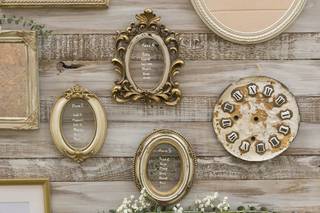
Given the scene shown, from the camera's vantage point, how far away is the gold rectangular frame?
142 cm

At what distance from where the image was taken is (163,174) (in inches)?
57.3

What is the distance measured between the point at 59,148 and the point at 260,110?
55 cm

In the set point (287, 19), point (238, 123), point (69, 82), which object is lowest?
point (238, 123)

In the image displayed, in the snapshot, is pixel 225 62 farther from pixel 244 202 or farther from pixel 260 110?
pixel 244 202

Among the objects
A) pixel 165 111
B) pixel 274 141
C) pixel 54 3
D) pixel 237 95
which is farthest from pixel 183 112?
pixel 54 3

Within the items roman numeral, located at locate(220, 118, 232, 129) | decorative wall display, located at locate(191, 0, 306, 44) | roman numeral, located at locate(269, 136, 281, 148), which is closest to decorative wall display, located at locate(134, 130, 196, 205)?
A: roman numeral, located at locate(220, 118, 232, 129)

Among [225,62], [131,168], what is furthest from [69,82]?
[225,62]

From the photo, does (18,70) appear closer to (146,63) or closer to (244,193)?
(146,63)

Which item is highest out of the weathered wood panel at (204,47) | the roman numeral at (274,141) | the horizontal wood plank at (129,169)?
the weathered wood panel at (204,47)

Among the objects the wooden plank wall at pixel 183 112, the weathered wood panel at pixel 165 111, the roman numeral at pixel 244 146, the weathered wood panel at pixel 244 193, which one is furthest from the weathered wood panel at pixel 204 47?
the weathered wood panel at pixel 244 193

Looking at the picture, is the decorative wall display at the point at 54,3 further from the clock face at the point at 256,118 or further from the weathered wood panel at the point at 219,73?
the clock face at the point at 256,118

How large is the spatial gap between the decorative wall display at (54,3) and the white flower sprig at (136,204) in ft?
1.68

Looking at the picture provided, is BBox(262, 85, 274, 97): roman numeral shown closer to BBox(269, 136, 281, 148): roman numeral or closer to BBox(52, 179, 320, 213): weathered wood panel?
BBox(269, 136, 281, 148): roman numeral

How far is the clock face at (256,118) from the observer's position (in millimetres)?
1438
